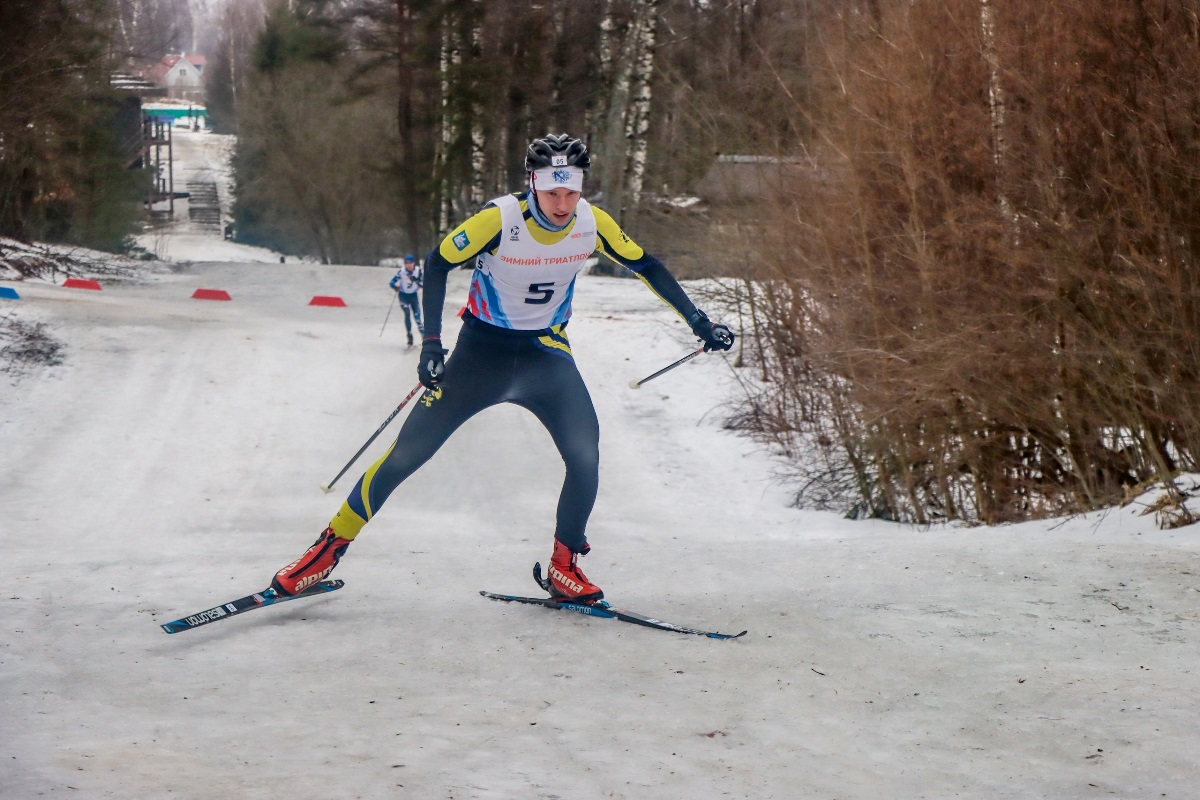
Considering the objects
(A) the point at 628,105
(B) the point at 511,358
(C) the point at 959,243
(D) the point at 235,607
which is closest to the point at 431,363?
(B) the point at 511,358

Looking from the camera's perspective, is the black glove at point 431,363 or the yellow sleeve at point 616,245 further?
the yellow sleeve at point 616,245

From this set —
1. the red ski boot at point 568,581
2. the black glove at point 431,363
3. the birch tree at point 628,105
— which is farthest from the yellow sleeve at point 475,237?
the birch tree at point 628,105

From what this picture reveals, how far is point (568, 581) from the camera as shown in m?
5.00

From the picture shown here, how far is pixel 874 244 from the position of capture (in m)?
9.48

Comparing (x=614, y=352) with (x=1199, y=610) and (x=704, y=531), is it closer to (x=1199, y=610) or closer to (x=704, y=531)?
(x=704, y=531)

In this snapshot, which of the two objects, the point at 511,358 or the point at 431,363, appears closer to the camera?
the point at 431,363

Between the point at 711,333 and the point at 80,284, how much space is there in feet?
66.8

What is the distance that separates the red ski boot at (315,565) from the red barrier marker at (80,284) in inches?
758

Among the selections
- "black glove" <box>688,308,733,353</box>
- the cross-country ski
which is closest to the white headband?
"black glove" <box>688,308,733,353</box>

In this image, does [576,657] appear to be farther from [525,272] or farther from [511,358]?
[525,272]

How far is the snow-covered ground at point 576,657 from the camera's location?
3.12 metres

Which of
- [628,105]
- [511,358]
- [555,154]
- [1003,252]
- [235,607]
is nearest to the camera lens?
[555,154]

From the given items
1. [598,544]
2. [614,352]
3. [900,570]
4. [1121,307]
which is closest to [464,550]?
[598,544]

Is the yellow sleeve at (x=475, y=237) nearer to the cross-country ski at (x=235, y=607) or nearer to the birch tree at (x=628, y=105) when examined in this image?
the cross-country ski at (x=235, y=607)
